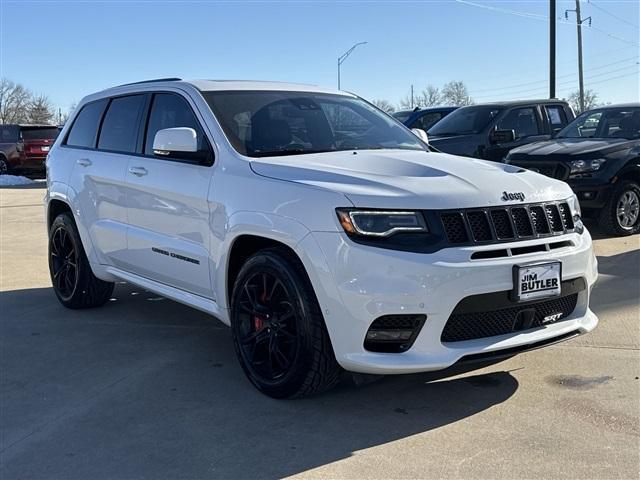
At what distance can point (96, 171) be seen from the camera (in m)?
5.45

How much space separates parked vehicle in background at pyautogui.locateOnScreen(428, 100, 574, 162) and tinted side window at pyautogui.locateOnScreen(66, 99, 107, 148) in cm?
670

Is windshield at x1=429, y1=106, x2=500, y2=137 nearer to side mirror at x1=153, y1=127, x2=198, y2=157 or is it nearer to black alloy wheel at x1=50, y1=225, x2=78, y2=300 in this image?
black alloy wheel at x1=50, y1=225, x2=78, y2=300

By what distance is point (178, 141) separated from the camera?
419 cm

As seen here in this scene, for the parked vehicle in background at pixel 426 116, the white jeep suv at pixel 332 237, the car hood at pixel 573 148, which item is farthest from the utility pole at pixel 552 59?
the white jeep suv at pixel 332 237

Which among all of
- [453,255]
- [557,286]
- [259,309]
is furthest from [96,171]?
[557,286]

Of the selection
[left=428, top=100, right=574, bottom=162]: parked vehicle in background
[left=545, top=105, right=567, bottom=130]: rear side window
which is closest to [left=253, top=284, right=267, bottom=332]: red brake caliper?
[left=428, top=100, right=574, bottom=162]: parked vehicle in background

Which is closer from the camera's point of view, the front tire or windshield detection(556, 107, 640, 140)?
the front tire

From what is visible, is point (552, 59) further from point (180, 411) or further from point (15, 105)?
point (15, 105)

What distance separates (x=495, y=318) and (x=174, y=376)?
2027 millimetres

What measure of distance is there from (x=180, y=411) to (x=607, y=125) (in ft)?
26.1

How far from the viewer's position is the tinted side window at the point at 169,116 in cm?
458

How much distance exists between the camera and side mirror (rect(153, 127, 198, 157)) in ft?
13.7

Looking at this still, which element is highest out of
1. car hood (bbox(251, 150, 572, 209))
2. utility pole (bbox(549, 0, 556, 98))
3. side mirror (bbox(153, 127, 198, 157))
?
utility pole (bbox(549, 0, 556, 98))

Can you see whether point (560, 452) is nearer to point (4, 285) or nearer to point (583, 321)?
point (583, 321)
